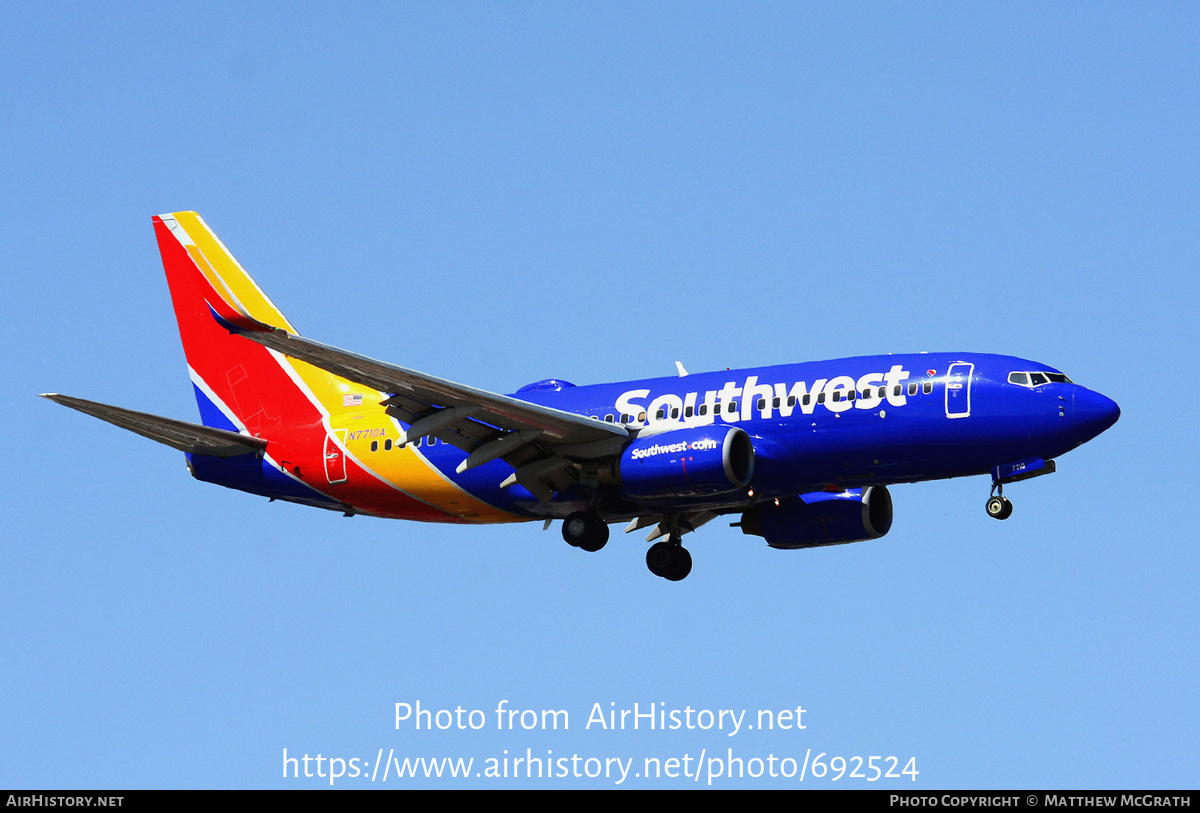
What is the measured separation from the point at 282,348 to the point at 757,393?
12271 millimetres

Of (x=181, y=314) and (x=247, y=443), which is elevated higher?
(x=181, y=314)

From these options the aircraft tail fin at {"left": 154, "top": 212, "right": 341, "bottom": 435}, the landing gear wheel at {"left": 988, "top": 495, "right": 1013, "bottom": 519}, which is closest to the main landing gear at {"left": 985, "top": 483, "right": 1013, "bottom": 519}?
the landing gear wheel at {"left": 988, "top": 495, "right": 1013, "bottom": 519}

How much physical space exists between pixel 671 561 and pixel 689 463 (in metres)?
6.60

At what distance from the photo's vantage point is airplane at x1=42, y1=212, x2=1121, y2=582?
41.1 metres

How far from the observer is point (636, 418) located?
146ft

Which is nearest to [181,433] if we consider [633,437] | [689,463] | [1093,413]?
[633,437]

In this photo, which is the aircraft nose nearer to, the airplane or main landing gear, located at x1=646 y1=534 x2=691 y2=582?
the airplane

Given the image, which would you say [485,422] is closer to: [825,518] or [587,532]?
[587,532]

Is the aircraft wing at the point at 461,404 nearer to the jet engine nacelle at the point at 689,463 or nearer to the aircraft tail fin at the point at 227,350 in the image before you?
the jet engine nacelle at the point at 689,463

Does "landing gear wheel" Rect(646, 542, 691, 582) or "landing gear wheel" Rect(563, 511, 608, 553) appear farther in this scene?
"landing gear wheel" Rect(646, 542, 691, 582)

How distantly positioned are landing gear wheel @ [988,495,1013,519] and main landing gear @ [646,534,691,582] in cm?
963

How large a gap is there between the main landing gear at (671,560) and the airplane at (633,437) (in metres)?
0.04

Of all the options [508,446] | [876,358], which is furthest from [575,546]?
[876,358]

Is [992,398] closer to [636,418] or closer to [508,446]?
[636,418]
